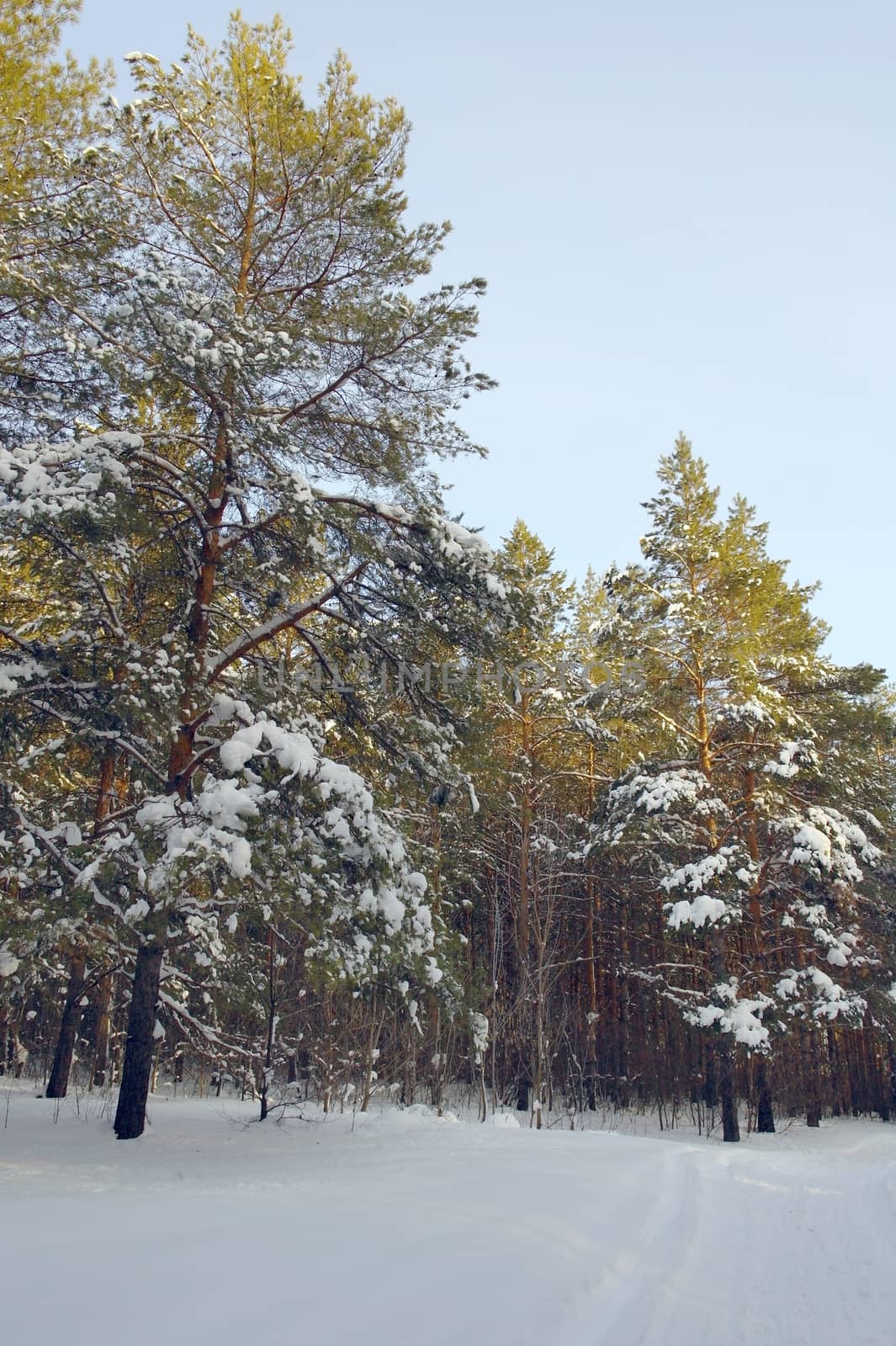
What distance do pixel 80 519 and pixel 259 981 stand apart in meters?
6.96

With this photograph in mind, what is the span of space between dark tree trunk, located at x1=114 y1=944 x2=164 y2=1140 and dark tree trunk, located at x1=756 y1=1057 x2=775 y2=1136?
13.1m

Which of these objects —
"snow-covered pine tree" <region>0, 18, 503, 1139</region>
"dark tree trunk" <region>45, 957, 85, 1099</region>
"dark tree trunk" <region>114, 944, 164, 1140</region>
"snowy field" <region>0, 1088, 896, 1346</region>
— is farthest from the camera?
"dark tree trunk" <region>45, 957, 85, 1099</region>

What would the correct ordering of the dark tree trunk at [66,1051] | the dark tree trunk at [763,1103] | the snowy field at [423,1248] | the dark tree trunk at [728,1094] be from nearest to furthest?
the snowy field at [423,1248] → the dark tree trunk at [66,1051] → the dark tree trunk at [728,1094] → the dark tree trunk at [763,1103]

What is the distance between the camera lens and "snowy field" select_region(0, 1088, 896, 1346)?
131 inches

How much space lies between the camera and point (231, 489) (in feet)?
29.6

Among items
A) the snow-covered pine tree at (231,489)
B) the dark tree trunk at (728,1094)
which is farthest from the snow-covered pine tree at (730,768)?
the snow-covered pine tree at (231,489)

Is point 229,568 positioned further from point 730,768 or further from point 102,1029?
point 730,768

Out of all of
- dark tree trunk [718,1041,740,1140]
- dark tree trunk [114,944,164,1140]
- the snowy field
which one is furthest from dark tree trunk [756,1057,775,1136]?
dark tree trunk [114,944,164,1140]

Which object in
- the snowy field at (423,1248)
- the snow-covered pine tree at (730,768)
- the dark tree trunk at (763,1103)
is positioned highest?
the snow-covered pine tree at (730,768)

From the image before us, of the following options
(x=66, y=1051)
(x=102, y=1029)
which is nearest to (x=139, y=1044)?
(x=66, y=1051)

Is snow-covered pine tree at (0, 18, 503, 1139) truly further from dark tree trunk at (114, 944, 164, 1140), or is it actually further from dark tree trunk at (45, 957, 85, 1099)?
dark tree trunk at (45, 957, 85, 1099)

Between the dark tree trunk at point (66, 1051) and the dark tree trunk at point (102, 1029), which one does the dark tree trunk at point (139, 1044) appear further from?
the dark tree trunk at point (102, 1029)

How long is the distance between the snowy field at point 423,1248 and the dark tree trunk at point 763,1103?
9.51 meters

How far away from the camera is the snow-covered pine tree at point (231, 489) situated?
7188 millimetres
